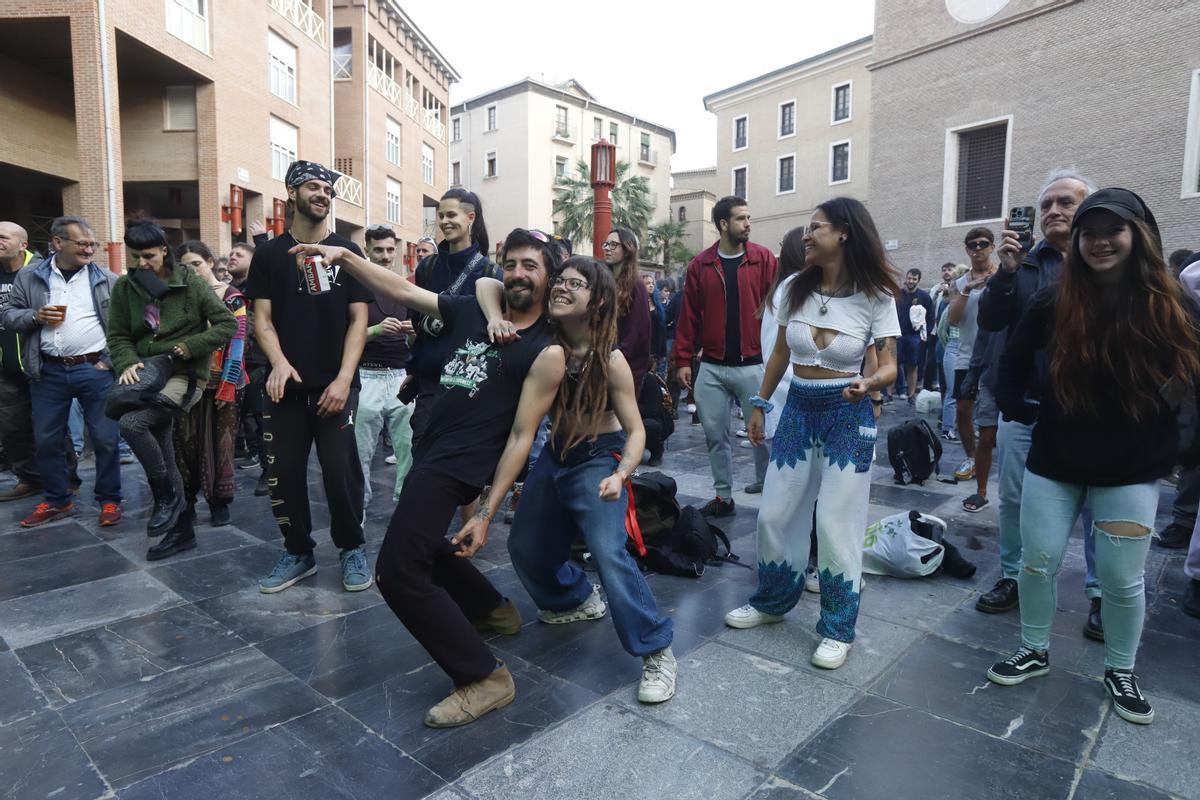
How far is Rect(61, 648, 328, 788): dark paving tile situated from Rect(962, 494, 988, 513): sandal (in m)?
4.80

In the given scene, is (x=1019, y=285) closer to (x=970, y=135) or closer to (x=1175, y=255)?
(x=1175, y=255)

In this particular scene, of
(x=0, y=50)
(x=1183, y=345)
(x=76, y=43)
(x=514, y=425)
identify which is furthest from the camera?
(x=0, y=50)

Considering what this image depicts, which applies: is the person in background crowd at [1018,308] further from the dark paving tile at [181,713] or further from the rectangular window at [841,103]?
the rectangular window at [841,103]

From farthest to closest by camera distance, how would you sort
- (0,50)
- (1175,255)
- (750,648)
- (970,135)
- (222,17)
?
(970,135), (222,17), (0,50), (1175,255), (750,648)

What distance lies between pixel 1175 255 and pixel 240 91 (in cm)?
2041

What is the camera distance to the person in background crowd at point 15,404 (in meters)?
5.93

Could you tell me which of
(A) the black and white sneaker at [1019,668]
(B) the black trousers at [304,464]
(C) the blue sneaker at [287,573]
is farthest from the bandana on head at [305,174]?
(A) the black and white sneaker at [1019,668]

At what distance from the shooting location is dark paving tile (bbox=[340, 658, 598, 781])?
253cm

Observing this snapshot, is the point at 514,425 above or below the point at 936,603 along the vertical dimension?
above

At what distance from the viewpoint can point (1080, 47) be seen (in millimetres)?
20938

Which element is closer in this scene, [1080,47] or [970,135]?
[1080,47]

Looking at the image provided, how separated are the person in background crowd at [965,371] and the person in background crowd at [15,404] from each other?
7076 mm

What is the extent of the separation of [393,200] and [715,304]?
1056 inches

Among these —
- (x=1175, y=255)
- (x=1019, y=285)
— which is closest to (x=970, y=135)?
(x=1175, y=255)
